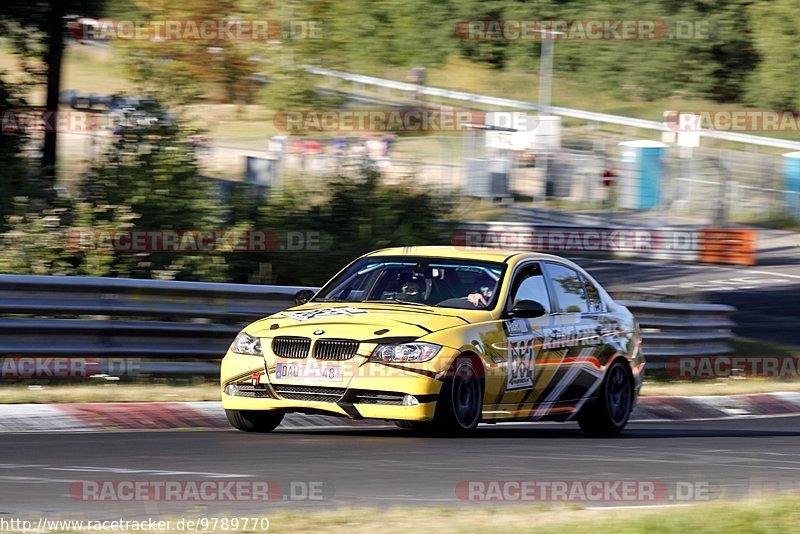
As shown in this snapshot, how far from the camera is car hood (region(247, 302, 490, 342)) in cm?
925

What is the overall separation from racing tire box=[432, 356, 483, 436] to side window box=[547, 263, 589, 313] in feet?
5.32

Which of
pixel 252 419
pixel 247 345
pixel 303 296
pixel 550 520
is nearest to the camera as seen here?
pixel 550 520

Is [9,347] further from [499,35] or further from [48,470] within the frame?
[499,35]

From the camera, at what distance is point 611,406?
11.3 metres

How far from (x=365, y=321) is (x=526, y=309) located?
1.35 meters

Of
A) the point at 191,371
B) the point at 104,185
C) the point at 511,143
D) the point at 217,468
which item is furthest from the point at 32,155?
the point at 511,143

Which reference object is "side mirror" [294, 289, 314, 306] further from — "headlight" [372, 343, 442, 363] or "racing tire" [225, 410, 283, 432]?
"headlight" [372, 343, 442, 363]

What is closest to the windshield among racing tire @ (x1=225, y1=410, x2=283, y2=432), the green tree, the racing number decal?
the racing number decal

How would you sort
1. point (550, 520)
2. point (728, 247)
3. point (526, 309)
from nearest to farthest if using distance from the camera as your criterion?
point (550, 520) < point (526, 309) < point (728, 247)

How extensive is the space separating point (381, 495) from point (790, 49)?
165ft

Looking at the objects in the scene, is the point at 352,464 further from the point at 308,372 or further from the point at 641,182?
the point at 641,182

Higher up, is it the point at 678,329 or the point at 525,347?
the point at 525,347

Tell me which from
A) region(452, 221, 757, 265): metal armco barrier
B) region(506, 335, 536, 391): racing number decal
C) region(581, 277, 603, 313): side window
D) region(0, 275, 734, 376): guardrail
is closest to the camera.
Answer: region(506, 335, 536, 391): racing number decal

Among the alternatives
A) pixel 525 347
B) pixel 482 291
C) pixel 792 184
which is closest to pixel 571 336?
pixel 525 347
